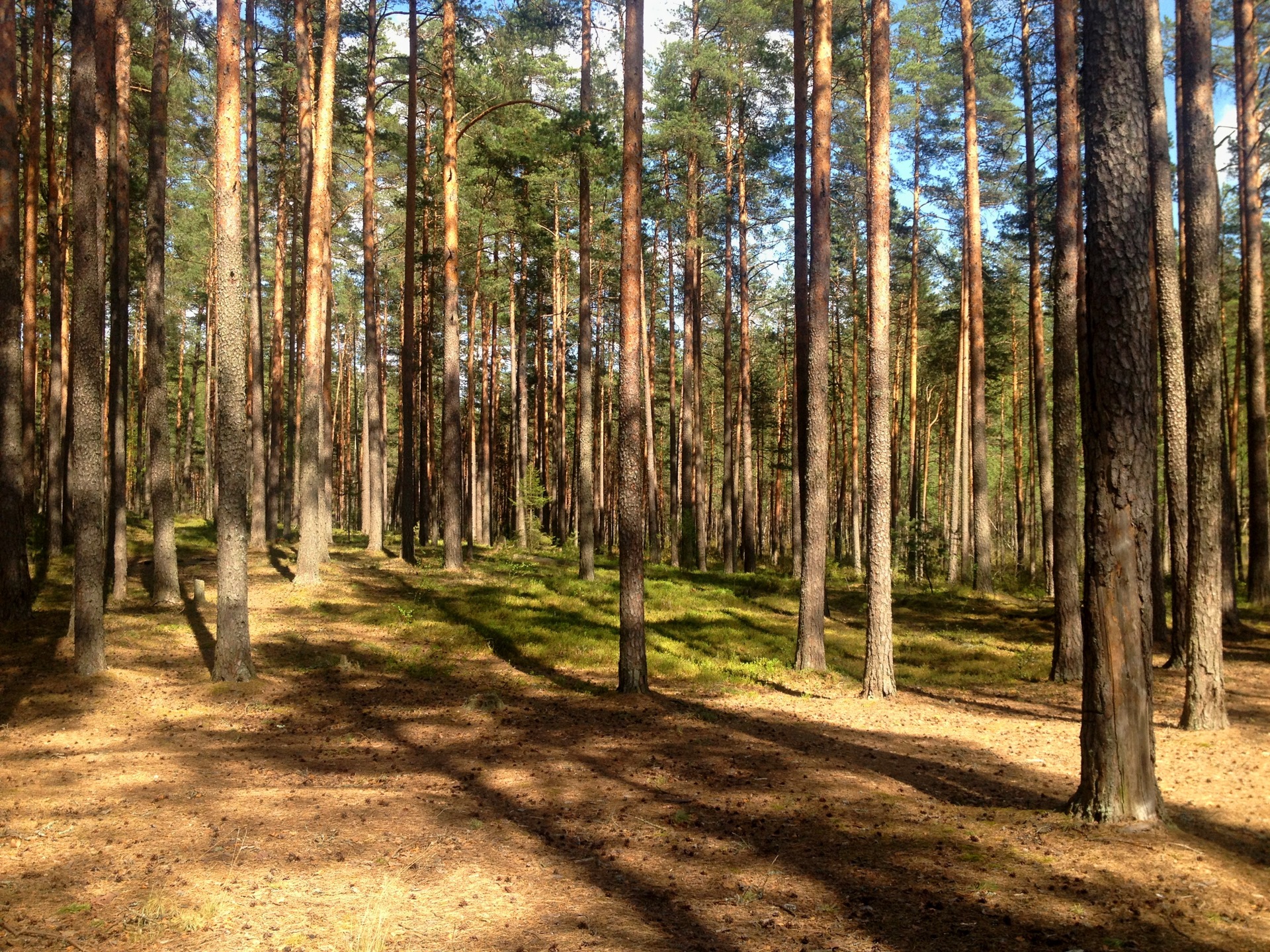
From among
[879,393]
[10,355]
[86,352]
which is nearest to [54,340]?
[10,355]

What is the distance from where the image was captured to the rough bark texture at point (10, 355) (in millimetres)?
12461

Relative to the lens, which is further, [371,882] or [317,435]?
[317,435]

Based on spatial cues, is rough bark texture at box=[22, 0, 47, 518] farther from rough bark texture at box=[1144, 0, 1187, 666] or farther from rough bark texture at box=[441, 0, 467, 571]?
rough bark texture at box=[1144, 0, 1187, 666]

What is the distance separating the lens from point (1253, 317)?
19188 millimetres

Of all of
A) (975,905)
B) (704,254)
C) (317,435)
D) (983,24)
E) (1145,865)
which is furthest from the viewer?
(704,254)

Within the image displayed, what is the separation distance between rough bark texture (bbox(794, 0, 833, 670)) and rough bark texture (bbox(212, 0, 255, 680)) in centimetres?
844

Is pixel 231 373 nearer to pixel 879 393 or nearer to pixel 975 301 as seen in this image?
pixel 879 393

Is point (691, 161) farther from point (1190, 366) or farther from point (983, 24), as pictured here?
point (1190, 366)

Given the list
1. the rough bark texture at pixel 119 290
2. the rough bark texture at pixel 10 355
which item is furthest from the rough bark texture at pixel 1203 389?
the rough bark texture at pixel 119 290

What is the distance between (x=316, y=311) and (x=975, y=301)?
647 inches

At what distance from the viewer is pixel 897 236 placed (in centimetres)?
3073

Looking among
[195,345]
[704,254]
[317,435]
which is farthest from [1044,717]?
[195,345]

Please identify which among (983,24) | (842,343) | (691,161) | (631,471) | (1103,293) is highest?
(983,24)

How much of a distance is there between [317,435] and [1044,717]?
16068mm
